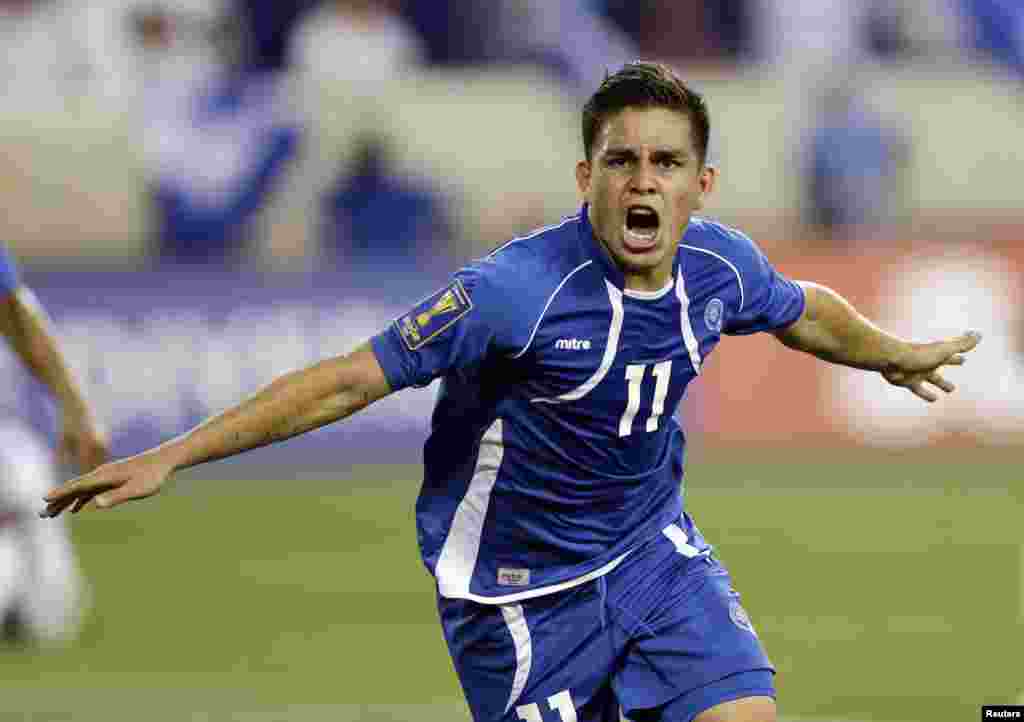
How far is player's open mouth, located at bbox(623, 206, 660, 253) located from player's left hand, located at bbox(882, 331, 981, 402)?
3.99ft

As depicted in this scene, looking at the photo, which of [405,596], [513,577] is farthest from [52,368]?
[405,596]

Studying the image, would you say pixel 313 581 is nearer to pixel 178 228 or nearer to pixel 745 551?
pixel 745 551

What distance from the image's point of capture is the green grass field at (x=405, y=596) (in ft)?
27.0

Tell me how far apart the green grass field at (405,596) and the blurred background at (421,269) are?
0.12 ft

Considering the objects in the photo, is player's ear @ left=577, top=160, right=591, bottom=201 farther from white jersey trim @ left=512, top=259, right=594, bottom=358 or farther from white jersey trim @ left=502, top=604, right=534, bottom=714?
white jersey trim @ left=502, top=604, right=534, bottom=714

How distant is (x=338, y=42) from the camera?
16.7m

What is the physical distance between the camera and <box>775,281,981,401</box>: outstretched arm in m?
5.74

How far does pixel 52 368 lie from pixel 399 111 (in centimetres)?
1017

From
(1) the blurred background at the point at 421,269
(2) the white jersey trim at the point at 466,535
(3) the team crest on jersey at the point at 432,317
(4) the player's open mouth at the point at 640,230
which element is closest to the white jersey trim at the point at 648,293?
(4) the player's open mouth at the point at 640,230

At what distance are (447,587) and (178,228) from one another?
1020 cm

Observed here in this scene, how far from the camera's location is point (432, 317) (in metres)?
4.81

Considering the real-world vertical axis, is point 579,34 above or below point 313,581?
above

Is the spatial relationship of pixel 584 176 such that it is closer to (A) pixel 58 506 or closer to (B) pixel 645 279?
(B) pixel 645 279

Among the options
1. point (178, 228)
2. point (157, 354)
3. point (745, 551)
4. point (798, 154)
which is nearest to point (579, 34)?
point (798, 154)
